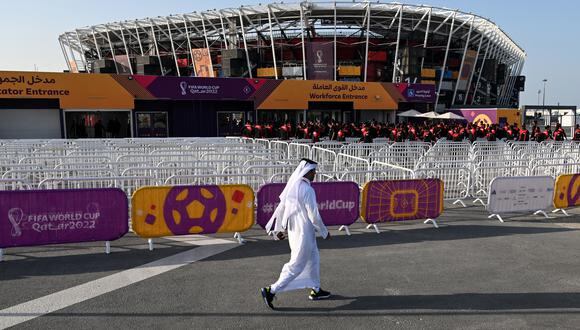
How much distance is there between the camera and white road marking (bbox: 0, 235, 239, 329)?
4914 millimetres

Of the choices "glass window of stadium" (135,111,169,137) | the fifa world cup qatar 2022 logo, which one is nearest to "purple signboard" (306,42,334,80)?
the fifa world cup qatar 2022 logo

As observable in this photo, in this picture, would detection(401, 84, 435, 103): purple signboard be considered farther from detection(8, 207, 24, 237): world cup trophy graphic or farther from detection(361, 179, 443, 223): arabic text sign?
detection(8, 207, 24, 237): world cup trophy graphic

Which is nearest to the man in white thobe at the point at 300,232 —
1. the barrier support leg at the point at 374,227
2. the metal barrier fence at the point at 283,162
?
the metal barrier fence at the point at 283,162

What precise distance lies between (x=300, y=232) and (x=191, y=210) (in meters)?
3.03

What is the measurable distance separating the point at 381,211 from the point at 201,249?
12.2ft

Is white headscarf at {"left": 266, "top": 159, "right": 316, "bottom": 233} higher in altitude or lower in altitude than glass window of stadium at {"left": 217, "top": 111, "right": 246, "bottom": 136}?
lower

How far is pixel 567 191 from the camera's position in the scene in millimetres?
10281

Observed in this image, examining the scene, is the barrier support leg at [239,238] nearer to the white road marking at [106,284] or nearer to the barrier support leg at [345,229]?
the white road marking at [106,284]

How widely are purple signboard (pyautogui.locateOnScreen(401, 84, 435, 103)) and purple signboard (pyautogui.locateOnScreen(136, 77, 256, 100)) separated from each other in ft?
46.2

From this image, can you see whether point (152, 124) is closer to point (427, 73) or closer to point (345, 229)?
point (345, 229)

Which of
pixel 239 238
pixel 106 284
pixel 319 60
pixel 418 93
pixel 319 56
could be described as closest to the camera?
pixel 106 284

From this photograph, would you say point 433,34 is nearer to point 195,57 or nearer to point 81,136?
point 195,57

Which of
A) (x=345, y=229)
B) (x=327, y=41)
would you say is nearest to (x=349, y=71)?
(x=327, y=41)

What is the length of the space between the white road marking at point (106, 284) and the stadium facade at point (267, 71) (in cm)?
2091
